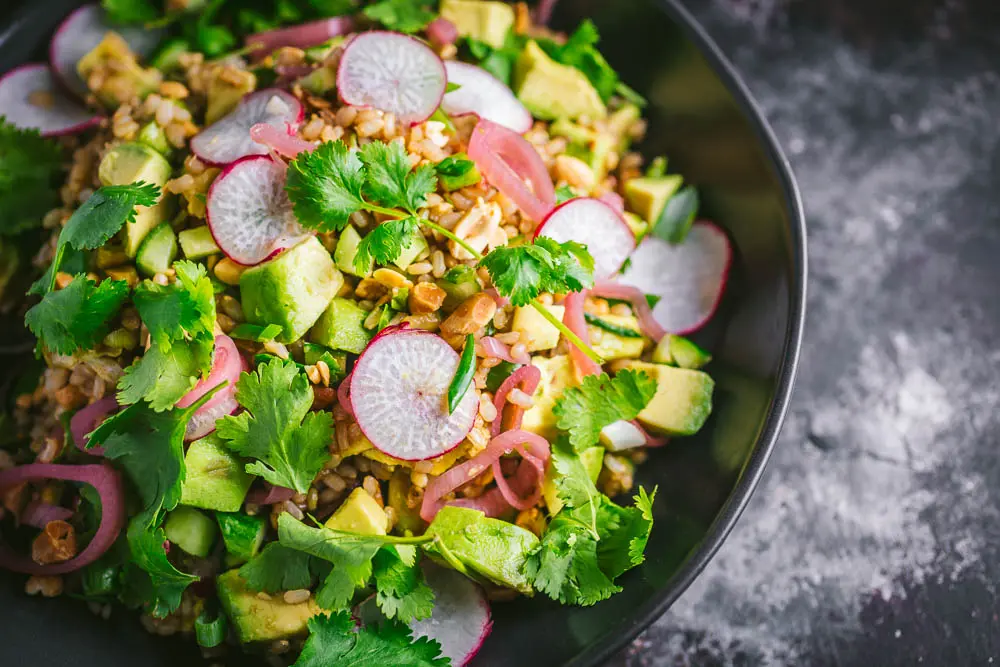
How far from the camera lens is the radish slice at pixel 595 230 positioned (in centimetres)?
239

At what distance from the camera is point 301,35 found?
2.73 metres

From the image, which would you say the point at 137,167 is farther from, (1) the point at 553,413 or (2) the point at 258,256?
(1) the point at 553,413

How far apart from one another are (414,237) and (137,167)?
0.80 meters

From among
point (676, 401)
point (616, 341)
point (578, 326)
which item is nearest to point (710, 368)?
point (676, 401)

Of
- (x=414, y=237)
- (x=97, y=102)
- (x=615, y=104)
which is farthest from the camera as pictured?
(x=615, y=104)

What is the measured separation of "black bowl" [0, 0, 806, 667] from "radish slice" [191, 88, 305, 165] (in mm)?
931

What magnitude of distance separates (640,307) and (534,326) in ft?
1.60

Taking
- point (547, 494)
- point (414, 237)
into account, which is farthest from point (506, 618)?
point (414, 237)

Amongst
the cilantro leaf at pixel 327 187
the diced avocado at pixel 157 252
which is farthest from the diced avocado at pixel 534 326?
the diced avocado at pixel 157 252

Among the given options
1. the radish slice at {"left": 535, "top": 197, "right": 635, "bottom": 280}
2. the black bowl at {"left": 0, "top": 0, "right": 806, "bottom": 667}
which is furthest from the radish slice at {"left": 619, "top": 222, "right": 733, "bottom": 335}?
the radish slice at {"left": 535, "top": 197, "right": 635, "bottom": 280}

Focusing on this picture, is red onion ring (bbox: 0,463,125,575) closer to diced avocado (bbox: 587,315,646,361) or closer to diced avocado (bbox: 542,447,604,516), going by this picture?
diced avocado (bbox: 542,447,604,516)

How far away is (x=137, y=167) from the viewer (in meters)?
2.32

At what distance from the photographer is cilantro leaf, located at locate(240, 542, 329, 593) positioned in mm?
2119

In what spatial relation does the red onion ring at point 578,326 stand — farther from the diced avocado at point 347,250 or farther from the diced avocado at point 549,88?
the diced avocado at point 549,88
